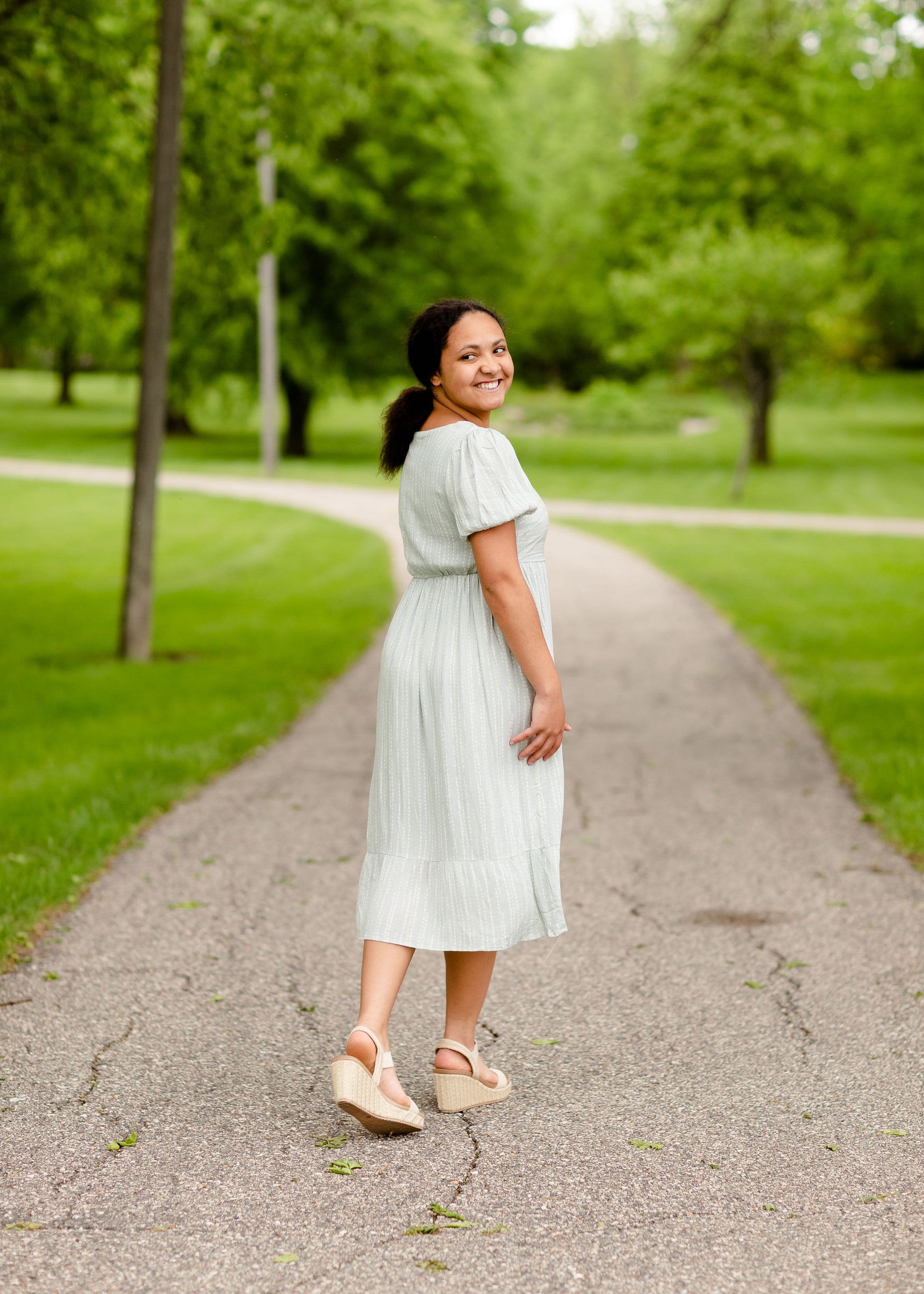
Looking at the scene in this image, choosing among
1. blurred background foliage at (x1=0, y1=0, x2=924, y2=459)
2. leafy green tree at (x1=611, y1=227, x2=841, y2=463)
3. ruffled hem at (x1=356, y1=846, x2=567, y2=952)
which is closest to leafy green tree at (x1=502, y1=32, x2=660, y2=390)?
blurred background foliage at (x1=0, y1=0, x2=924, y2=459)

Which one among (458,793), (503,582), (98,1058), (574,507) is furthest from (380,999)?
(574,507)

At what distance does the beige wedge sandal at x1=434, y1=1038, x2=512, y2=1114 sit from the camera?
10.9ft

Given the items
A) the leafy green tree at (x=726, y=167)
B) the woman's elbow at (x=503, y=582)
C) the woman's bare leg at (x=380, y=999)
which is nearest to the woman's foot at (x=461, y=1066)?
the woman's bare leg at (x=380, y=999)

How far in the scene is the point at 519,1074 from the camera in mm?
3574

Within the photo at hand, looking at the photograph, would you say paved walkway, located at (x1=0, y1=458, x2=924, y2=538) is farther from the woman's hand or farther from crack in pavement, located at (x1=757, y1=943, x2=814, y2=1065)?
the woman's hand

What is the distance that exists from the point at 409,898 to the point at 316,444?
38295 millimetres

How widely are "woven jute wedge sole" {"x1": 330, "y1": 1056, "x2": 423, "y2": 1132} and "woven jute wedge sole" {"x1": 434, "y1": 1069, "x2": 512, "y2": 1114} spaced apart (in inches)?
7.9

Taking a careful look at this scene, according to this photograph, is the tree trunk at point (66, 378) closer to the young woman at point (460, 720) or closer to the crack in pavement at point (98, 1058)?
the crack in pavement at point (98, 1058)

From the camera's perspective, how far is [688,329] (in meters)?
27.3

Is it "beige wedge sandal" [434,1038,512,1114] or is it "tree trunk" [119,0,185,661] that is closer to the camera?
"beige wedge sandal" [434,1038,512,1114]

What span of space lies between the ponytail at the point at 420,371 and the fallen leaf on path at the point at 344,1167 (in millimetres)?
1638

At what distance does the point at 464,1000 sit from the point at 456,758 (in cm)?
64

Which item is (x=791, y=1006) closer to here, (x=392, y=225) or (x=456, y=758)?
(x=456, y=758)

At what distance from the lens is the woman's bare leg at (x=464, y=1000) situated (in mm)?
3354
